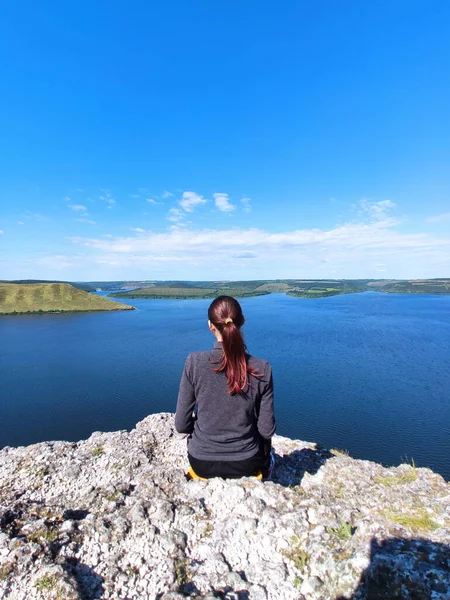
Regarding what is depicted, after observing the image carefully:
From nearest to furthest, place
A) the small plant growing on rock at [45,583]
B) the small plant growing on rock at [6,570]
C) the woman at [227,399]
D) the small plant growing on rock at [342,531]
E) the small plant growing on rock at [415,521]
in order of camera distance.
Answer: the small plant growing on rock at [45,583], the small plant growing on rock at [6,570], the small plant growing on rock at [342,531], the small plant growing on rock at [415,521], the woman at [227,399]

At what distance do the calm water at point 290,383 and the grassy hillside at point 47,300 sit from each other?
55996mm

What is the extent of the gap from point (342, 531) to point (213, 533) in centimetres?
156

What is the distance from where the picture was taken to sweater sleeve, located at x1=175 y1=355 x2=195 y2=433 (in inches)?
169

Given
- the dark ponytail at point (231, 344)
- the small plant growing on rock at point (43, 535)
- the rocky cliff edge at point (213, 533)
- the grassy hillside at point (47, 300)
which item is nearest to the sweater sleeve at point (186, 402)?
the dark ponytail at point (231, 344)

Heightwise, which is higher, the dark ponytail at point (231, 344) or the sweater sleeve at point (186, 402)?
the dark ponytail at point (231, 344)

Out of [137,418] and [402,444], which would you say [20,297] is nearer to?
[137,418]

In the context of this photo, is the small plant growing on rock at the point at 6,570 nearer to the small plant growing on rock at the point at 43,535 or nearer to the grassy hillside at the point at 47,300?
the small plant growing on rock at the point at 43,535

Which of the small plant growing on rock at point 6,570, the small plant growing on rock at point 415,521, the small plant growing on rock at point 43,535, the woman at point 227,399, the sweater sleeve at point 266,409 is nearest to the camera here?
the small plant growing on rock at point 6,570

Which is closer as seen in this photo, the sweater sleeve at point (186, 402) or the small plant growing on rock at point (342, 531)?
the small plant growing on rock at point (342, 531)

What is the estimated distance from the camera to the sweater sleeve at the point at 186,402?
429 cm

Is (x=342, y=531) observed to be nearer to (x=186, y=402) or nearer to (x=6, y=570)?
(x=186, y=402)

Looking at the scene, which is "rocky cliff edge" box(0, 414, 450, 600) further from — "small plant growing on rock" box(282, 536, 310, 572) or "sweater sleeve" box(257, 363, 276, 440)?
"sweater sleeve" box(257, 363, 276, 440)

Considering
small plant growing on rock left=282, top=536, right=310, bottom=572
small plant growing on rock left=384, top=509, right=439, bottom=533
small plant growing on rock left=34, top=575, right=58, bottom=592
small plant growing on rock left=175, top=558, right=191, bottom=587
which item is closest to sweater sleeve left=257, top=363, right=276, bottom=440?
small plant growing on rock left=282, top=536, right=310, bottom=572

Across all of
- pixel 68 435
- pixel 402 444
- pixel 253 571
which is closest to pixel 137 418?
pixel 68 435
